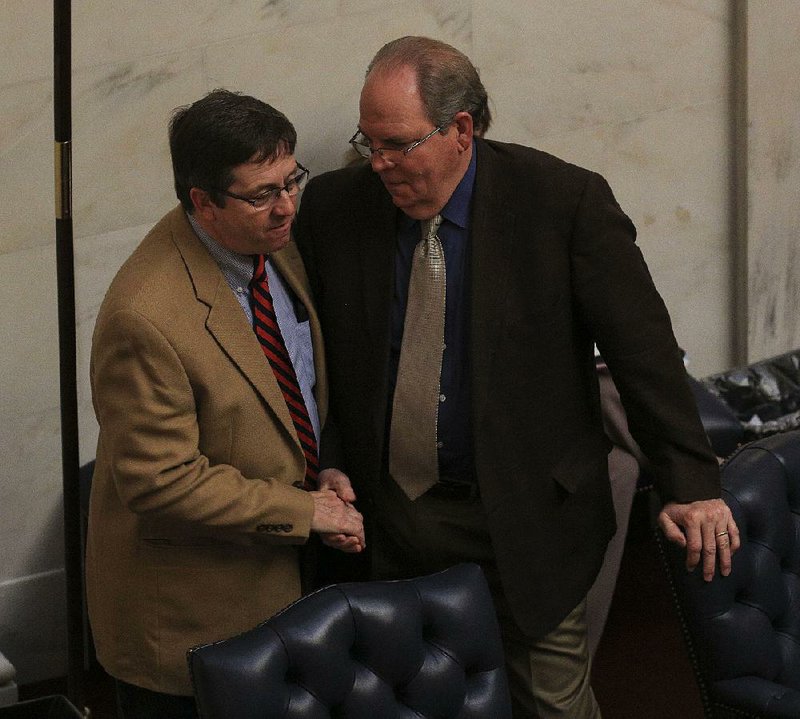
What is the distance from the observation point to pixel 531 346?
2.74 meters

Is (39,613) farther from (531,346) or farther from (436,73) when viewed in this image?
(436,73)

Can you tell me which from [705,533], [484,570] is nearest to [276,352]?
[484,570]

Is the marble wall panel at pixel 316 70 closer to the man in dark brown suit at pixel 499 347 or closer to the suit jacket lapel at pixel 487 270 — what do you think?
the man in dark brown suit at pixel 499 347

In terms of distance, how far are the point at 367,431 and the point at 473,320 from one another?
0.33 meters

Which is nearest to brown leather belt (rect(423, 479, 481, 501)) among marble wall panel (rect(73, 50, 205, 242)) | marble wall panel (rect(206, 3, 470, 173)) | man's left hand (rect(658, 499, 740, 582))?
man's left hand (rect(658, 499, 740, 582))

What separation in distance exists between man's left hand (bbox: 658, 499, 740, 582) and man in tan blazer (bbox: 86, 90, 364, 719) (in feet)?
2.09

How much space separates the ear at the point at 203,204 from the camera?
248 cm

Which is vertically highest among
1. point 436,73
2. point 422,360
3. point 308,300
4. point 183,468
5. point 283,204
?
point 436,73

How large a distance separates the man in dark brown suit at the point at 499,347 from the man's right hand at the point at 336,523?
172 mm

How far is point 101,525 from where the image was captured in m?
2.74

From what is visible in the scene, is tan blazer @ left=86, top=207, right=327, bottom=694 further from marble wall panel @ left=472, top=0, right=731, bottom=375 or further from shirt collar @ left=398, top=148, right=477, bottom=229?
marble wall panel @ left=472, top=0, right=731, bottom=375

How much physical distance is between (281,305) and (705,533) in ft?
3.10

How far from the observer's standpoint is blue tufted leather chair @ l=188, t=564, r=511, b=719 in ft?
7.46

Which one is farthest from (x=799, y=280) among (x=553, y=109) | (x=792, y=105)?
(x=553, y=109)
